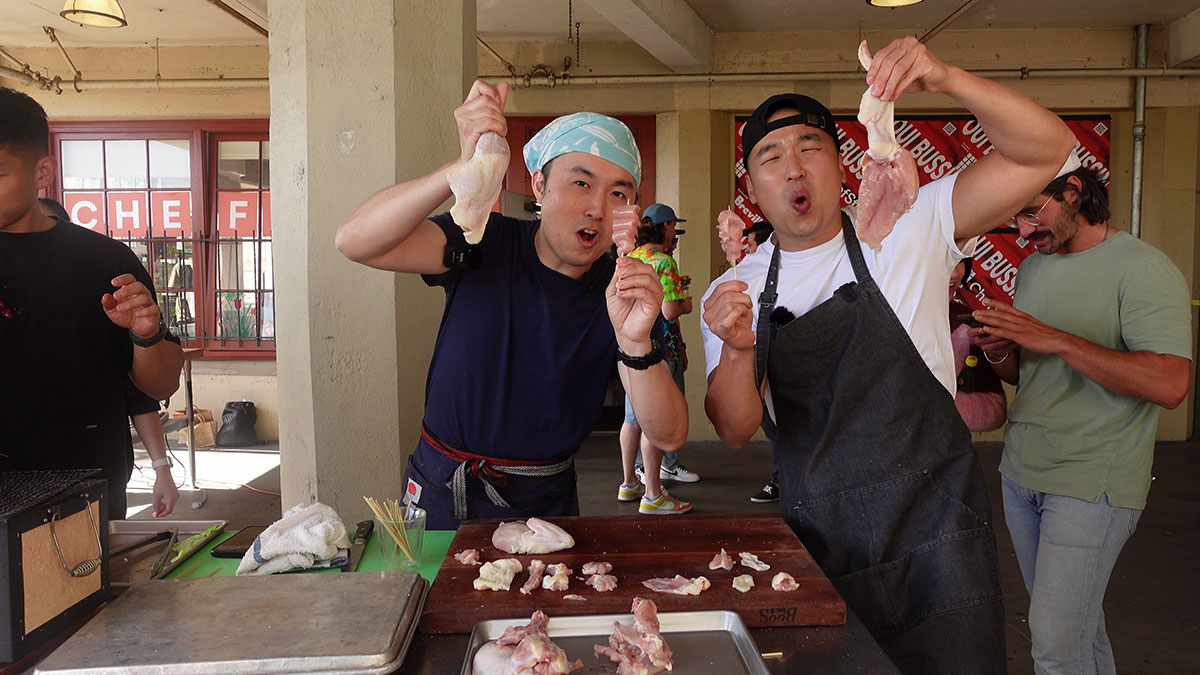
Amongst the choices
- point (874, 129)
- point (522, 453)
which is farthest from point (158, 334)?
point (874, 129)

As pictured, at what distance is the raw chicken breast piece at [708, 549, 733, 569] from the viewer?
1.71 meters

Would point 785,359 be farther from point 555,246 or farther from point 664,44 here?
point 664,44

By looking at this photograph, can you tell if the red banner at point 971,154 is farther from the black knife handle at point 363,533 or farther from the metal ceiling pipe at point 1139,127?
the black knife handle at point 363,533

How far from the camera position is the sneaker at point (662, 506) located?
571 centimetres

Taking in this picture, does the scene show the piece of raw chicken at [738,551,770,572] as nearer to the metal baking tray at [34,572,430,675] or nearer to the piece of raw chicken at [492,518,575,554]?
the piece of raw chicken at [492,518,575,554]

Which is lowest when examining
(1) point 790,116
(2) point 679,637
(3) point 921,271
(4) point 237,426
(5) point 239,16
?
(4) point 237,426

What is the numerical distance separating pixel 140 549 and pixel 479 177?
1.25 metres

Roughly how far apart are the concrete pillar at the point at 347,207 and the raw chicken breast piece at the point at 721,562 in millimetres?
1979

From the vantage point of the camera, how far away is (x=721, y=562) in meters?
1.72

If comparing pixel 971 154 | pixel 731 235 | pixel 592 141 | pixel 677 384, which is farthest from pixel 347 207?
pixel 971 154

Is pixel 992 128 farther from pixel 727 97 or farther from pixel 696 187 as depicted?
pixel 727 97

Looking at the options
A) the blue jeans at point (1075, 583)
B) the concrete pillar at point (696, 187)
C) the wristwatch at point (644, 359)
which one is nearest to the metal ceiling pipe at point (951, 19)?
the concrete pillar at point (696, 187)

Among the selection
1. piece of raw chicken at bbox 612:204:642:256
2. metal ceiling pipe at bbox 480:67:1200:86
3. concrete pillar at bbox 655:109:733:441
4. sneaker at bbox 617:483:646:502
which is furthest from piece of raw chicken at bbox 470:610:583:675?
metal ceiling pipe at bbox 480:67:1200:86

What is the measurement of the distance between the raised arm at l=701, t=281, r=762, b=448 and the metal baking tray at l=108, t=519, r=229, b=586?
1423 mm
